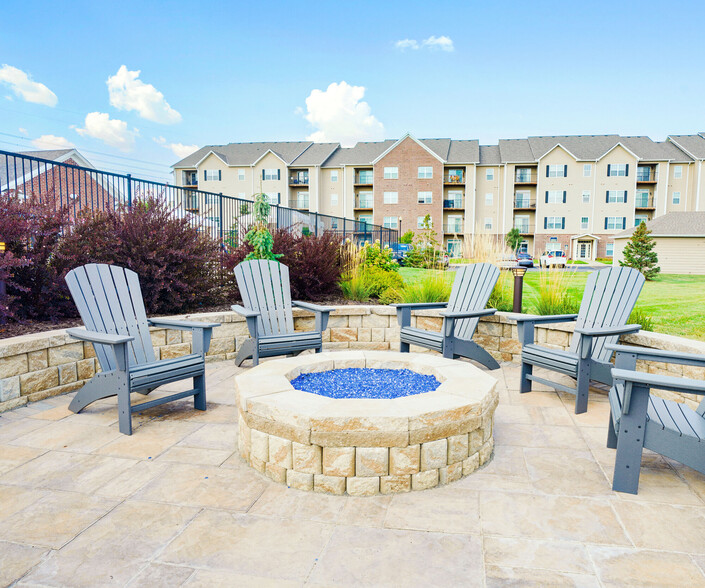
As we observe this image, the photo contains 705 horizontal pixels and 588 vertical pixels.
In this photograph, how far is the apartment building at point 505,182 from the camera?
103 feet

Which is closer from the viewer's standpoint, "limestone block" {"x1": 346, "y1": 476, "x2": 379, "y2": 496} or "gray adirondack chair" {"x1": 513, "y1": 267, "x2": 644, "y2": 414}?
"limestone block" {"x1": 346, "y1": 476, "x2": 379, "y2": 496}

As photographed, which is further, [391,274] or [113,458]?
[391,274]

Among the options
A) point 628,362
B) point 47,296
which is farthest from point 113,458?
point 628,362

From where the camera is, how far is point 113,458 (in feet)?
8.57

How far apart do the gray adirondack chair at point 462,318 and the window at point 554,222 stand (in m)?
30.2

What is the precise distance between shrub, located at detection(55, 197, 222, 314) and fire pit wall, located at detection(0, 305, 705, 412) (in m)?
0.63

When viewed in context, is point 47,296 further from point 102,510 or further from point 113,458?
point 102,510

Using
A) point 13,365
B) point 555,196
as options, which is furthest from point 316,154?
point 13,365

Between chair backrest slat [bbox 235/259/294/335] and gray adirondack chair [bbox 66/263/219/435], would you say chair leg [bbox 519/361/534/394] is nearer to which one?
chair backrest slat [bbox 235/259/294/335]

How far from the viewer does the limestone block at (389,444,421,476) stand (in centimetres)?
224

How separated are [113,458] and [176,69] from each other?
14802 millimetres

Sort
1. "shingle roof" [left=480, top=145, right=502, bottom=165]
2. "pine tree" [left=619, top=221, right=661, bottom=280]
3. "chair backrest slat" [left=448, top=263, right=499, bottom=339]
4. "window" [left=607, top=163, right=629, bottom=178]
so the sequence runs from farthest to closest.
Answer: "shingle roof" [left=480, top=145, right=502, bottom=165] < "window" [left=607, top=163, right=629, bottom=178] < "pine tree" [left=619, top=221, right=661, bottom=280] < "chair backrest slat" [left=448, top=263, right=499, bottom=339]

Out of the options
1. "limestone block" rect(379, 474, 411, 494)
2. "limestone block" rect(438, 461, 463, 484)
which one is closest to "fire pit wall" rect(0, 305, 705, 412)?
"limestone block" rect(438, 461, 463, 484)

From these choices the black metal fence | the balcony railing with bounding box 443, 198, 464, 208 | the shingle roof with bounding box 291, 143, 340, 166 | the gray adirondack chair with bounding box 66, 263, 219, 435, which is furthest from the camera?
the shingle roof with bounding box 291, 143, 340, 166
